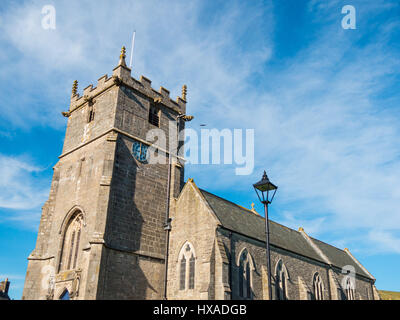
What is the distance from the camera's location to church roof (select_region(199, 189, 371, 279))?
26.2 metres

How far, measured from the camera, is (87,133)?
28516mm

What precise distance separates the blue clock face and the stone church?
0.27ft

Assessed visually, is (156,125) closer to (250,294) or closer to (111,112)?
(111,112)

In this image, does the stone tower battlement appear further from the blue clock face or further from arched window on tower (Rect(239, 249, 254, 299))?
arched window on tower (Rect(239, 249, 254, 299))

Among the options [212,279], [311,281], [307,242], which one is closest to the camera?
[212,279]

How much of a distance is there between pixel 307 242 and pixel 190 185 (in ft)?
59.4

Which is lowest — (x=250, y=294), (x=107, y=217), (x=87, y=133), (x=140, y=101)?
(x=250, y=294)

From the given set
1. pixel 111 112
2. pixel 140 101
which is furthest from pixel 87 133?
pixel 140 101

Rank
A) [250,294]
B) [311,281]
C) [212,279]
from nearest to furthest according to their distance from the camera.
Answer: [212,279] → [250,294] → [311,281]

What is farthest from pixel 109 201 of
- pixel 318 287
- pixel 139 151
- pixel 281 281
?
pixel 318 287

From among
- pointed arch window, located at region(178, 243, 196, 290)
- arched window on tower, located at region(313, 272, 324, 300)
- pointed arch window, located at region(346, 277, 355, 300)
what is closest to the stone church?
pointed arch window, located at region(178, 243, 196, 290)

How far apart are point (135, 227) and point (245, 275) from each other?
816cm
